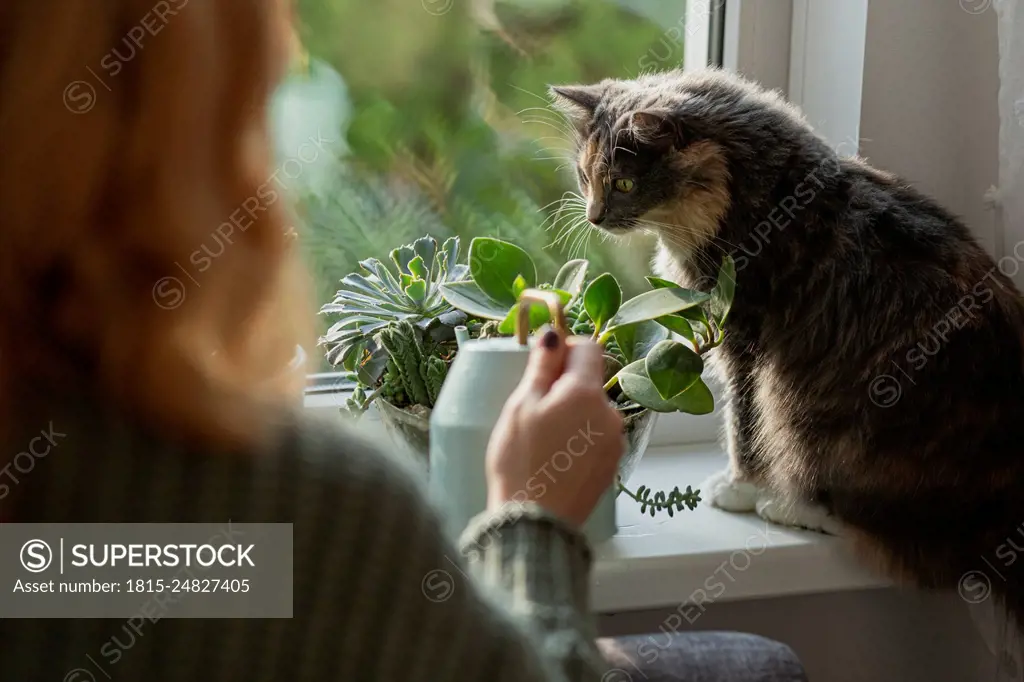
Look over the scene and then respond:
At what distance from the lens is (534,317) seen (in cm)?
87

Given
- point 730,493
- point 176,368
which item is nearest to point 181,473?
point 176,368

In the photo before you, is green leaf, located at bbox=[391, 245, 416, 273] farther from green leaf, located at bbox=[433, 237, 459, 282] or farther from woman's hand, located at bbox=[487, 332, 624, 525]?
woman's hand, located at bbox=[487, 332, 624, 525]

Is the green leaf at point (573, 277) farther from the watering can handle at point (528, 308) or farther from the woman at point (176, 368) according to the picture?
the woman at point (176, 368)

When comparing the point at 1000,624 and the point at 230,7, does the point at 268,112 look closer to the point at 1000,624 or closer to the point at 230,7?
the point at 230,7

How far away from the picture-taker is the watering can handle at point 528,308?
2.48 ft

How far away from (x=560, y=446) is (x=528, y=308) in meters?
0.23

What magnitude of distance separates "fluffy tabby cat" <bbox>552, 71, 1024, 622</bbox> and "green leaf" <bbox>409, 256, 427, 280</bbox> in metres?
0.18

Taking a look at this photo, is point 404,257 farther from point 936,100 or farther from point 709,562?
point 936,100

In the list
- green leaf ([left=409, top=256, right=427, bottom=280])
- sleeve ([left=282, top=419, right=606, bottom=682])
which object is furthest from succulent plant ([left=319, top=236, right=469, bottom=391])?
sleeve ([left=282, top=419, right=606, bottom=682])

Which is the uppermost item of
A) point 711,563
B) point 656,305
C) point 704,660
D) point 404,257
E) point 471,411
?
point 404,257

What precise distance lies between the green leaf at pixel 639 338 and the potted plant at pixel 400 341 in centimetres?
16

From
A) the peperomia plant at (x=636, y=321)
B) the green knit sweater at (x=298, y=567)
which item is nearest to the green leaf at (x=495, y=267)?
the peperomia plant at (x=636, y=321)

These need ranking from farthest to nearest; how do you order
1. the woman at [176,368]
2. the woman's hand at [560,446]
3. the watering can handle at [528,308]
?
the watering can handle at [528,308] < the woman's hand at [560,446] < the woman at [176,368]

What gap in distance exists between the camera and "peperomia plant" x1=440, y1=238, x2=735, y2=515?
2.69 ft
